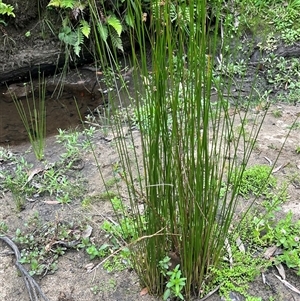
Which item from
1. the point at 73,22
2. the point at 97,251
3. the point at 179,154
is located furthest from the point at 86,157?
the point at 73,22

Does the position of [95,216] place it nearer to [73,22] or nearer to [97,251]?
[97,251]

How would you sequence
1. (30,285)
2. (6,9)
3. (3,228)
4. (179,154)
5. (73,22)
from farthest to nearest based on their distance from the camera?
(73,22) → (6,9) → (3,228) → (30,285) → (179,154)

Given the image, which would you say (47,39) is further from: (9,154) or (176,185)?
(176,185)

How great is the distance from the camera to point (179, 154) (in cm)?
154

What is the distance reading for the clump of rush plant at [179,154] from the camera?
1363 mm

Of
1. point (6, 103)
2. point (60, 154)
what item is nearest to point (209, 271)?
point (60, 154)

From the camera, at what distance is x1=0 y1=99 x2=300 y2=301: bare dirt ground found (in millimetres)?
2039

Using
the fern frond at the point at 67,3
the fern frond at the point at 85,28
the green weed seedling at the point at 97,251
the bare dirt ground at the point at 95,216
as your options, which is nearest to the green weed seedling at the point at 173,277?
the bare dirt ground at the point at 95,216

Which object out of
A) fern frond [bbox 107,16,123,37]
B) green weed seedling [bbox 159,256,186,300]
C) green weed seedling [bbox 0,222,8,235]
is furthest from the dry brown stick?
fern frond [bbox 107,16,123,37]

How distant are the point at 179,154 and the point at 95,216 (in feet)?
3.84

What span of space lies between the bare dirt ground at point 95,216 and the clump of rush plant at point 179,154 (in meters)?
0.22

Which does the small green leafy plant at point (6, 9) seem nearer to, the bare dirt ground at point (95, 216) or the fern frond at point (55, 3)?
the fern frond at point (55, 3)

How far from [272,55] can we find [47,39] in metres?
2.58

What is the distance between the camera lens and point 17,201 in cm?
269
